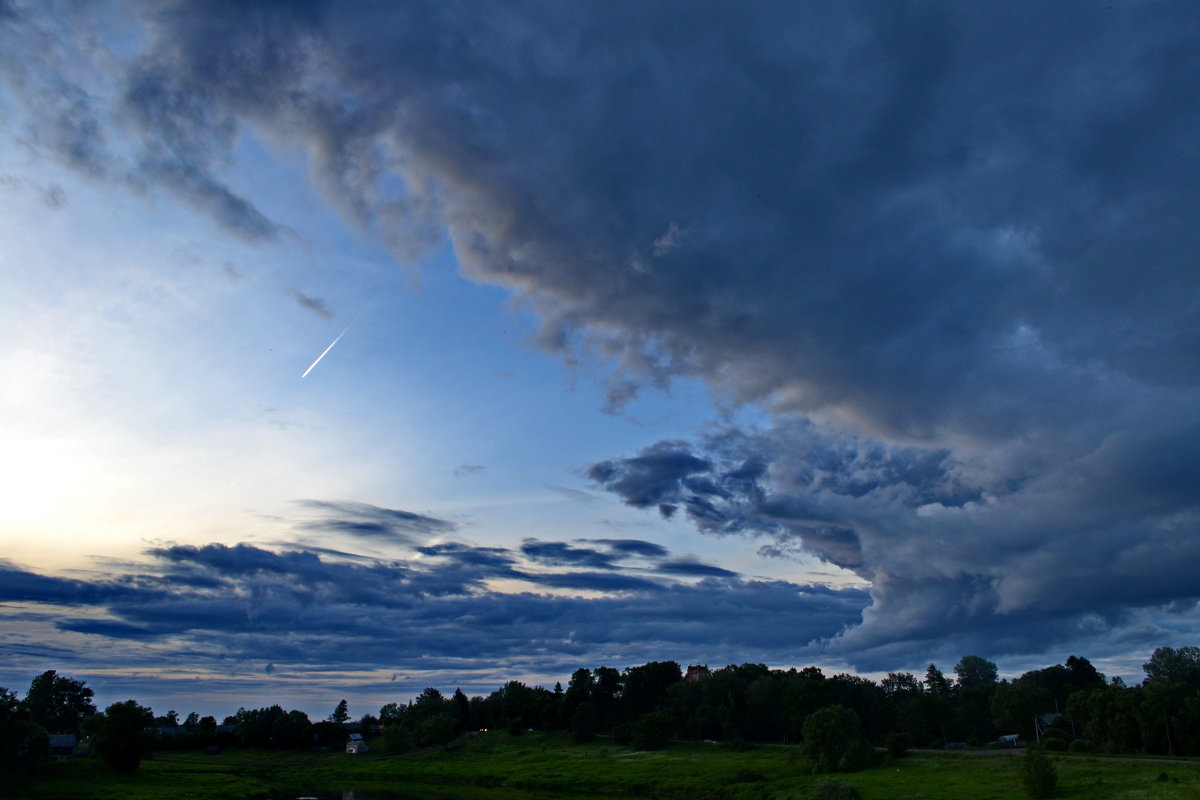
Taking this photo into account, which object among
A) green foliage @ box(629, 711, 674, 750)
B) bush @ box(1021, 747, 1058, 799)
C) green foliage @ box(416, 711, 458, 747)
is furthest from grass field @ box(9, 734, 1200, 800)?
green foliage @ box(416, 711, 458, 747)

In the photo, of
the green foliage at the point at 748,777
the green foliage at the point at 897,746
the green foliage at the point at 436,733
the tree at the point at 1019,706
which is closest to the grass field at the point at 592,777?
the green foliage at the point at 748,777

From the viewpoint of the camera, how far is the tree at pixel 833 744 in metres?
112

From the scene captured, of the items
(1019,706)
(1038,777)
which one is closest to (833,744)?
(1038,777)

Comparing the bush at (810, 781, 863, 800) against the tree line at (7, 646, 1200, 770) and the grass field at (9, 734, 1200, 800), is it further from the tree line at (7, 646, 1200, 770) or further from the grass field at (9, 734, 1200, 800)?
the tree line at (7, 646, 1200, 770)

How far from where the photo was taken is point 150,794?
102 metres

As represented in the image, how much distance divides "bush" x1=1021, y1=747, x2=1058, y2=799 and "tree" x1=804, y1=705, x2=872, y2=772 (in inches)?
1355

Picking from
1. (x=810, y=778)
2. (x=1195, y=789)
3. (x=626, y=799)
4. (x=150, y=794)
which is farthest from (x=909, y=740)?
(x=150, y=794)

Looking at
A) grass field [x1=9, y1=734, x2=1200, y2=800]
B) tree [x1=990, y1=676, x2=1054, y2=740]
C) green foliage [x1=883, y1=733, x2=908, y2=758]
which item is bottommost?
grass field [x1=9, y1=734, x2=1200, y2=800]

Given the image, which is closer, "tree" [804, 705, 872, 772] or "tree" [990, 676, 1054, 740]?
"tree" [804, 705, 872, 772]

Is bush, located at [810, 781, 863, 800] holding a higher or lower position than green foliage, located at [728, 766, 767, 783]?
higher

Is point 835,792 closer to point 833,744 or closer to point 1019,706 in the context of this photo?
point 833,744

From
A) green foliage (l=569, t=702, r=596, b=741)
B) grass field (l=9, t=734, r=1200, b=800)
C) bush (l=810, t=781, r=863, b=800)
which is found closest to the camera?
bush (l=810, t=781, r=863, b=800)

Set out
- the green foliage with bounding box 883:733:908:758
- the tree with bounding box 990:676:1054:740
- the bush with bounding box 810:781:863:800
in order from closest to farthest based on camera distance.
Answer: the bush with bounding box 810:781:863:800, the green foliage with bounding box 883:733:908:758, the tree with bounding box 990:676:1054:740

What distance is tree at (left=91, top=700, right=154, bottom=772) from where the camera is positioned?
125625 millimetres
